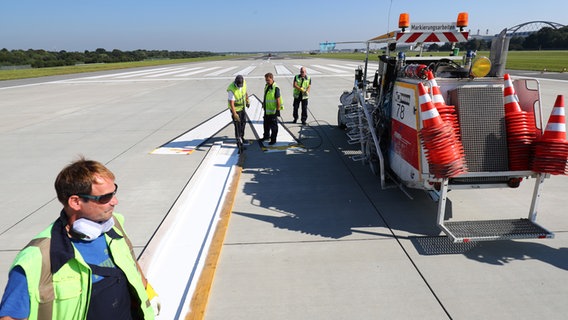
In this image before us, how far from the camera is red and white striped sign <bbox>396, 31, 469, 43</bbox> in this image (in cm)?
546

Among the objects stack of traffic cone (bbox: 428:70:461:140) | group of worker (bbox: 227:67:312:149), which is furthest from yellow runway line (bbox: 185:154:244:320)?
stack of traffic cone (bbox: 428:70:461:140)

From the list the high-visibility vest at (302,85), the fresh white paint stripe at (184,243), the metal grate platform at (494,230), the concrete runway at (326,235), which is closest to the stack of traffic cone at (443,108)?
the metal grate platform at (494,230)

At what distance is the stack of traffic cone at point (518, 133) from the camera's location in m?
3.88

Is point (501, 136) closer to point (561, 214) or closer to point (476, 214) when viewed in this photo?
point (476, 214)

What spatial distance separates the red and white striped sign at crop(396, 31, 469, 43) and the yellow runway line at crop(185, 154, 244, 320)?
3.66m

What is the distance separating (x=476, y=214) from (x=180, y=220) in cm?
398

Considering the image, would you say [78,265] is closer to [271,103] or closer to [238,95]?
[238,95]

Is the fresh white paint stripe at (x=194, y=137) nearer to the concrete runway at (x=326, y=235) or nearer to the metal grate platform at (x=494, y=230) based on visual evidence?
the concrete runway at (x=326, y=235)

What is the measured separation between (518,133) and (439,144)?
3.30 ft

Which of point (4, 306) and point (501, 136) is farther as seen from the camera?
point (501, 136)

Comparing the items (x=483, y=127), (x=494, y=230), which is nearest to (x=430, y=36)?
(x=483, y=127)

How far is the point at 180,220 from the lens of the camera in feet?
15.2

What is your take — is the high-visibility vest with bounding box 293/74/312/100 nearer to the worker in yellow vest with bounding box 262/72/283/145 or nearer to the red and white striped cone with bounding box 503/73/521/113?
the worker in yellow vest with bounding box 262/72/283/145

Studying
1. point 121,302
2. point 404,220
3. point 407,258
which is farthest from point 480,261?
point 121,302
